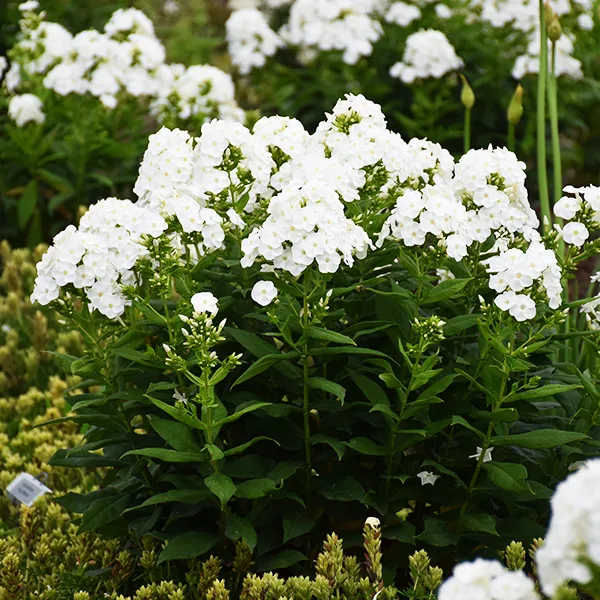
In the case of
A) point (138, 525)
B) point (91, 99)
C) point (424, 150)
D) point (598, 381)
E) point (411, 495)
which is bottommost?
point (138, 525)

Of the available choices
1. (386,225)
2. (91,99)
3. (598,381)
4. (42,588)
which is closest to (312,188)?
(386,225)

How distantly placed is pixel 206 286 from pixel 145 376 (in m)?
0.33

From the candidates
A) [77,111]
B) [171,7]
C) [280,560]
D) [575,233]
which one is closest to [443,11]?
[77,111]

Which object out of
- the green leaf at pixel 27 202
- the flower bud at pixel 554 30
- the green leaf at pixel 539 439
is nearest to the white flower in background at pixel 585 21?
the flower bud at pixel 554 30

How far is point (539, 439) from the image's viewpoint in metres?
2.65

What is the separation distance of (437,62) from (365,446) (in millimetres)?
4262

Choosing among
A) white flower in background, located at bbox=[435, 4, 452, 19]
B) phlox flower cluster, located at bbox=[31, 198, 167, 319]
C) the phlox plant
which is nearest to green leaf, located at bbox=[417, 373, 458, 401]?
the phlox plant

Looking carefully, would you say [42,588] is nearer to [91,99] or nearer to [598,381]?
[598,381]

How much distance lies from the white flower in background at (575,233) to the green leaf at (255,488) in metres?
1.02

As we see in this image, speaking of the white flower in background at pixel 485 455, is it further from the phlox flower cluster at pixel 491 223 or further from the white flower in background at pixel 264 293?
the white flower in background at pixel 264 293

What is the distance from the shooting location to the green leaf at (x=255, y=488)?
2.61 meters

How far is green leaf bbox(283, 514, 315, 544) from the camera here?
8.94 feet

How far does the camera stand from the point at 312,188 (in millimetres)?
2490

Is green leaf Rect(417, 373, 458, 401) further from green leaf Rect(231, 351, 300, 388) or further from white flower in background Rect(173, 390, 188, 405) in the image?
white flower in background Rect(173, 390, 188, 405)
